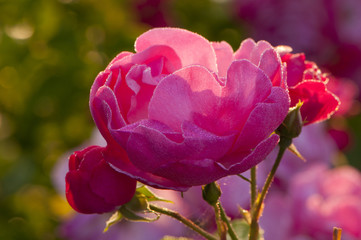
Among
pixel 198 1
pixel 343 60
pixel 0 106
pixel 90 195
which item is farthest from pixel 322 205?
pixel 198 1

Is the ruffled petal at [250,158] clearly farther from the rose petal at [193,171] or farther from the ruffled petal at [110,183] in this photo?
the ruffled petal at [110,183]

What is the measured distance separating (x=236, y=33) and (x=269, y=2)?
186 millimetres

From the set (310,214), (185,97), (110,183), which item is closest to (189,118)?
(185,97)

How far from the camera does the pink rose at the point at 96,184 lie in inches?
28.2

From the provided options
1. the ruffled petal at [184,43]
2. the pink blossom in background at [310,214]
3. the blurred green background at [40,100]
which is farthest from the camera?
the blurred green background at [40,100]

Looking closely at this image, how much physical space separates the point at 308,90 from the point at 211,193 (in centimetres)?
17

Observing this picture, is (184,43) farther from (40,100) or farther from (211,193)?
(40,100)

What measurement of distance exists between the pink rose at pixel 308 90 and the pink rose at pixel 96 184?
0.21 m

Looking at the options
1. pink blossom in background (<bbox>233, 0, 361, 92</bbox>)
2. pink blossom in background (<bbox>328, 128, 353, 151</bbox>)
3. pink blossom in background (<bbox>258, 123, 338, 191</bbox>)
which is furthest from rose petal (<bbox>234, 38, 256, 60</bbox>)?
pink blossom in background (<bbox>233, 0, 361, 92</bbox>)

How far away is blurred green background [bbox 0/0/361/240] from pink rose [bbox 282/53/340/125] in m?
1.24

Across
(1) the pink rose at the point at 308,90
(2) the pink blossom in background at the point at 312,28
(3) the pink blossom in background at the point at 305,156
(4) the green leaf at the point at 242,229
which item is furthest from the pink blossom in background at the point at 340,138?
(1) the pink rose at the point at 308,90

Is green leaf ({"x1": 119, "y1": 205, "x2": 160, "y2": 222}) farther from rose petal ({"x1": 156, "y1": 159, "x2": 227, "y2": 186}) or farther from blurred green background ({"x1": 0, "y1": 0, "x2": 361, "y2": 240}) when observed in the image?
blurred green background ({"x1": 0, "y1": 0, "x2": 361, "y2": 240})

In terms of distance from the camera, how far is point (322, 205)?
139 centimetres

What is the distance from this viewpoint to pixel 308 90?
753mm
